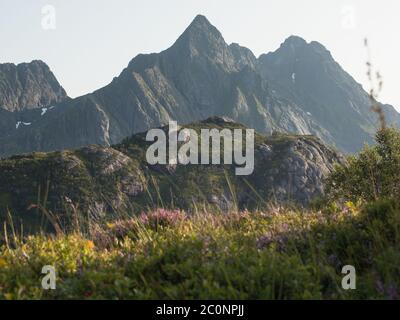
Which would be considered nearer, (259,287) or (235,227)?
(259,287)

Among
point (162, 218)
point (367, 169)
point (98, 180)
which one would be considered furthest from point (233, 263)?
point (98, 180)

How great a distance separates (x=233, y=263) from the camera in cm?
570

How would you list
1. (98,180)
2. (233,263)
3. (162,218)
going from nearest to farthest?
1. (233,263)
2. (162,218)
3. (98,180)

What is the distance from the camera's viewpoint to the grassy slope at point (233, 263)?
5.03 meters

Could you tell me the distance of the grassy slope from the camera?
5031mm

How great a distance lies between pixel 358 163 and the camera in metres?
34.5

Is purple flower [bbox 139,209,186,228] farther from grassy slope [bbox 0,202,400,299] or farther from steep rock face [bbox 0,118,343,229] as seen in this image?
steep rock face [bbox 0,118,343,229]

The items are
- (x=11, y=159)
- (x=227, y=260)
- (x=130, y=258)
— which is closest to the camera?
(x=227, y=260)

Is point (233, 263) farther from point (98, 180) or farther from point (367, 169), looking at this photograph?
point (98, 180)

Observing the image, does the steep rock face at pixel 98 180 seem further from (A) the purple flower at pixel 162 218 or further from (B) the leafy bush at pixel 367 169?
(A) the purple flower at pixel 162 218

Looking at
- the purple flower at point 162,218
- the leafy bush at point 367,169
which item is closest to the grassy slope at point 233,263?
the purple flower at point 162,218
